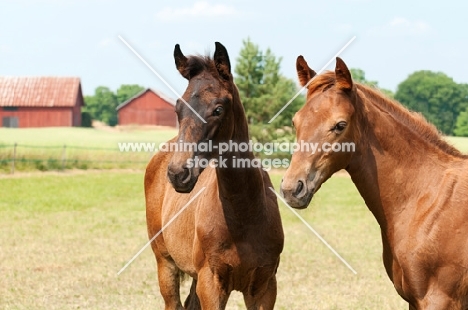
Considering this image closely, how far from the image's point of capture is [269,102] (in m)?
43.9

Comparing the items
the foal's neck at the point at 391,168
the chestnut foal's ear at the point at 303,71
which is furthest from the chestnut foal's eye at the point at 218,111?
the foal's neck at the point at 391,168

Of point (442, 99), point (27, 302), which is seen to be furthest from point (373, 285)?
point (442, 99)

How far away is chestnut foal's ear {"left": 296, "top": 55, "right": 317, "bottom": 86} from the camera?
177 inches

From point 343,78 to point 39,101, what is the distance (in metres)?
58.5

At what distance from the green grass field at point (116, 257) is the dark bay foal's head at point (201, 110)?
91 cm

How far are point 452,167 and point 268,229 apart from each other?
1543 millimetres

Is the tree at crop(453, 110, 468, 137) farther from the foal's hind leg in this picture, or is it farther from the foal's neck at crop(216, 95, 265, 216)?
the foal's neck at crop(216, 95, 265, 216)

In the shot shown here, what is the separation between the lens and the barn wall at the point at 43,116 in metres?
59.9

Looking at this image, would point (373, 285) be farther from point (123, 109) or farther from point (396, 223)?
point (123, 109)

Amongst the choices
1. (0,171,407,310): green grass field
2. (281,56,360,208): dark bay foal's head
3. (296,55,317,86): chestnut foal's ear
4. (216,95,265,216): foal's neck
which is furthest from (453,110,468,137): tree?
(281,56,360,208): dark bay foal's head

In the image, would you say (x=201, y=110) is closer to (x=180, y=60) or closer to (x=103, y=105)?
(x=180, y=60)

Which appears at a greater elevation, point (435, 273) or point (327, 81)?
point (327, 81)

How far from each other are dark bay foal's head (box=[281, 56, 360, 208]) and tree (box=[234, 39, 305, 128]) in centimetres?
3913

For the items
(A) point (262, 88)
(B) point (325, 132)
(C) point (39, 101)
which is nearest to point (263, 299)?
(B) point (325, 132)
